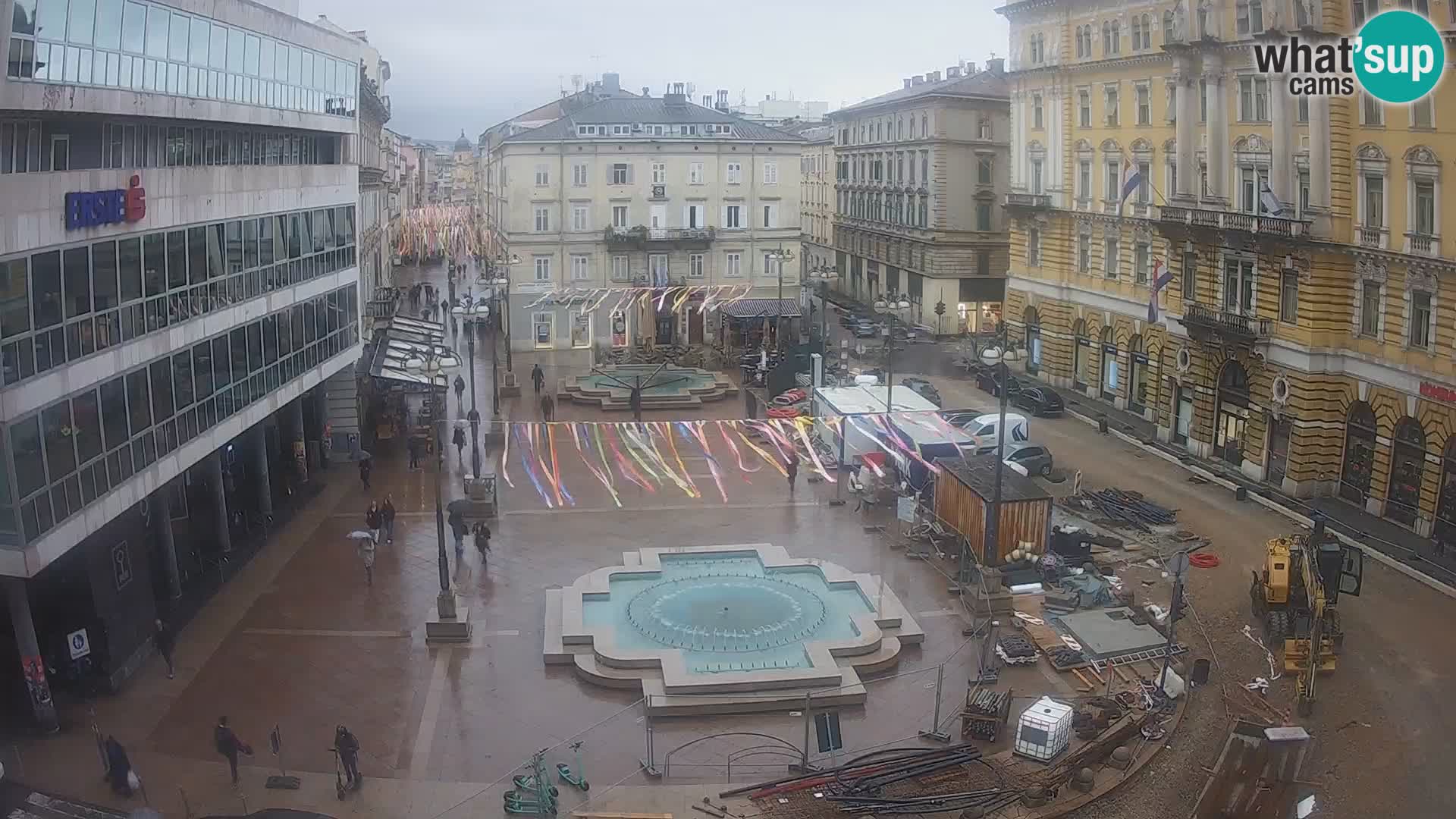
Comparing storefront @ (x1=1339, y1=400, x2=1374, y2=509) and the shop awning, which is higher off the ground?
the shop awning

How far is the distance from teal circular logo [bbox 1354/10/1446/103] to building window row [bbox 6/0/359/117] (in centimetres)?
2761

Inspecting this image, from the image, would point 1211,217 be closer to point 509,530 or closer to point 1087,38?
point 1087,38

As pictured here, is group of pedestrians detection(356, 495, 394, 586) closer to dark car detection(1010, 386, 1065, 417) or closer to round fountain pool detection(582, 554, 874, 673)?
round fountain pool detection(582, 554, 874, 673)

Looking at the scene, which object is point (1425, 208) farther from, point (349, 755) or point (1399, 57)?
point (349, 755)

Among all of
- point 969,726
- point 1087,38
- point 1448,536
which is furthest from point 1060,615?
point 1087,38

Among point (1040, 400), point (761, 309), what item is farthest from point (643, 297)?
point (1040, 400)

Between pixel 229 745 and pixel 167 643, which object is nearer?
pixel 229 745

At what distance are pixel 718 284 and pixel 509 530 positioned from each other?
3315 centimetres

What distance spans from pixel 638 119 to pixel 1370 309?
37647 millimetres

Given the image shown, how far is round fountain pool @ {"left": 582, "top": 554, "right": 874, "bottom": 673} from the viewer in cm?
2467

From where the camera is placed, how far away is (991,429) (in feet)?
136

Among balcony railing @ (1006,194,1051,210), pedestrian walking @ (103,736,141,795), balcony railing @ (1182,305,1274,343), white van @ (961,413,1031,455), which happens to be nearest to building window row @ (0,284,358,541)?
pedestrian walking @ (103,736,141,795)

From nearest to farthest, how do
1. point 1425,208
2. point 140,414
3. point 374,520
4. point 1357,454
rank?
point 140,414, point 374,520, point 1425,208, point 1357,454

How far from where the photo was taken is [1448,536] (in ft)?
104
